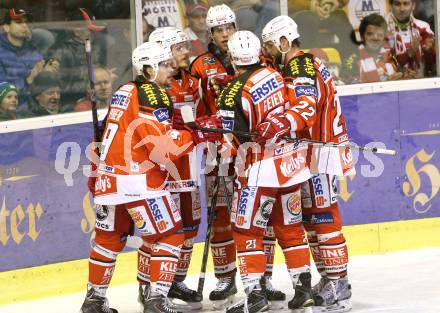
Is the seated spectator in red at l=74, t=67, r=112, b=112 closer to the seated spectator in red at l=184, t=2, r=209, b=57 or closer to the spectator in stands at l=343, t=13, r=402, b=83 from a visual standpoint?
the seated spectator in red at l=184, t=2, r=209, b=57

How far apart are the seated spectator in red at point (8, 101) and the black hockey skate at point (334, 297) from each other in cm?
210

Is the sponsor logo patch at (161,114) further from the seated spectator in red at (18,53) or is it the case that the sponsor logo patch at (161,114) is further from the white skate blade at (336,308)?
the seated spectator in red at (18,53)

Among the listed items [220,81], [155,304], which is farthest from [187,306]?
[220,81]

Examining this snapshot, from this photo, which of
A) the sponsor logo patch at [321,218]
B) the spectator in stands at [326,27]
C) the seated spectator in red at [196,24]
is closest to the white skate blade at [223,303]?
the sponsor logo patch at [321,218]

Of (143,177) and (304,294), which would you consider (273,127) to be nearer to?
(143,177)

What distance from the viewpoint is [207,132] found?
6691mm

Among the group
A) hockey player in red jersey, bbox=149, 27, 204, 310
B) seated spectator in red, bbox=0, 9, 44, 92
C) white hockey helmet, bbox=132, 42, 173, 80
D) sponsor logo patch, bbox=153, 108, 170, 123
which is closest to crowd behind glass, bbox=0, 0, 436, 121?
seated spectator in red, bbox=0, 9, 44, 92

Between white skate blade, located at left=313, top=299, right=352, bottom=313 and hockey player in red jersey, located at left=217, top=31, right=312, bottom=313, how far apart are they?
1.23 feet

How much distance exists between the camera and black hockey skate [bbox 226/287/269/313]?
21.3 ft

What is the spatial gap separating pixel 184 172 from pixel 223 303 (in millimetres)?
789

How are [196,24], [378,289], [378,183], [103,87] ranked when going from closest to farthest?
[378,289] < [103,87] < [196,24] < [378,183]

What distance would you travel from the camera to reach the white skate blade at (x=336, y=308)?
686 cm

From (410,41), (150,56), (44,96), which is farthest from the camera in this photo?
(410,41)

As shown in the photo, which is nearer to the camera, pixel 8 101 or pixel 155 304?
pixel 155 304
